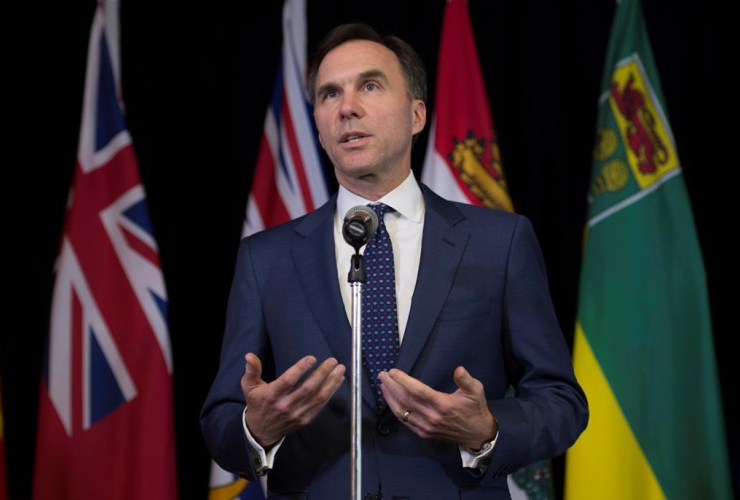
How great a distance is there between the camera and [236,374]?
2.02m

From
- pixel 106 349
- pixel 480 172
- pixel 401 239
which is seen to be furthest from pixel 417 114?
pixel 106 349

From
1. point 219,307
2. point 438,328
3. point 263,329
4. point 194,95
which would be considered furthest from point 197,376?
point 438,328

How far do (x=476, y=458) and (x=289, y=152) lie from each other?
227 cm

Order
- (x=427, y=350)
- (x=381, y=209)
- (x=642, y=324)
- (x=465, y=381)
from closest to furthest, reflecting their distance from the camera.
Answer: (x=465, y=381)
(x=427, y=350)
(x=381, y=209)
(x=642, y=324)

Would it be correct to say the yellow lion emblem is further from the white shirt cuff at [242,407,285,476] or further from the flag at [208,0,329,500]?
the white shirt cuff at [242,407,285,476]

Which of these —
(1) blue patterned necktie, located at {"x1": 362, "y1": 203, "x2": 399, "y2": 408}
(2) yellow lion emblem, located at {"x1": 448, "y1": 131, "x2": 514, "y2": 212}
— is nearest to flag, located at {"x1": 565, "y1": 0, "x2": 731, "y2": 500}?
(2) yellow lion emblem, located at {"x1": 448, "y1": 131, "x2": 514, "y2": 212}

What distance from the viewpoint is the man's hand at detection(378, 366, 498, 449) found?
1.57 metres

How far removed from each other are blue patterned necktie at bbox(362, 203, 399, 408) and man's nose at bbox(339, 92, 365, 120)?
0.30 meters

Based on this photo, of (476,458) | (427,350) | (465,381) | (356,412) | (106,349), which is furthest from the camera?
(106,349)

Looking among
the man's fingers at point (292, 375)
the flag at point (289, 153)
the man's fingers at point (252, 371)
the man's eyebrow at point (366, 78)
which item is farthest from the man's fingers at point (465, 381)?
the flag at point (289, 153)

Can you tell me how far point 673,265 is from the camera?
341cm

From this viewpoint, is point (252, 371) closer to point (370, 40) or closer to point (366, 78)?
point (366, 78)

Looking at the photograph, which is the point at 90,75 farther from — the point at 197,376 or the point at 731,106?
the point at 731,106

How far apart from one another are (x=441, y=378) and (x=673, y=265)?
1.84 meters
